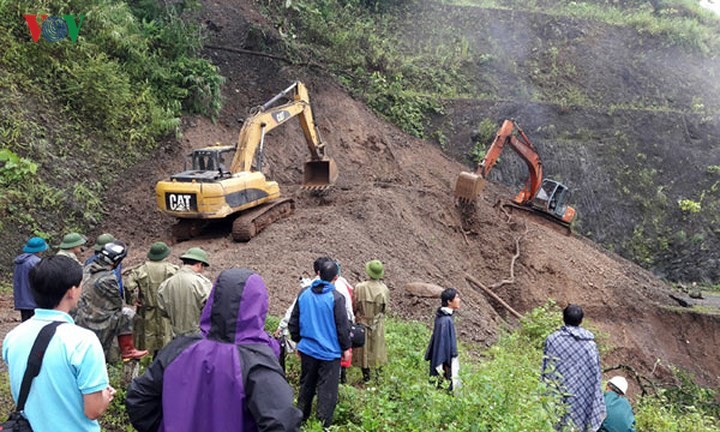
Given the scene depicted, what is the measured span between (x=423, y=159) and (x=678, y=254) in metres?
9.66

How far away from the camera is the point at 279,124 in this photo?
12.9 meters

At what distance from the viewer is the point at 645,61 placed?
1088 inches

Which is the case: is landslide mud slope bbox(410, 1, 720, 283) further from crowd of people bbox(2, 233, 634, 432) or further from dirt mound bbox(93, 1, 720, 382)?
crowd of people bbox(2, 233, 634, 432)

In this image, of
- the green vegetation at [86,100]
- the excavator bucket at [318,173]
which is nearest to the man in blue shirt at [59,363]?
the green vegetation at [86,100]

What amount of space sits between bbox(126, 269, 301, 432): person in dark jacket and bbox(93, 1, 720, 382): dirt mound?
17.5 ft

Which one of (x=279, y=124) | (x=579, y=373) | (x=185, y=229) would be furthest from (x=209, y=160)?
(x=579, y=373)

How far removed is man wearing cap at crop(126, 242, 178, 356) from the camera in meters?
5.58

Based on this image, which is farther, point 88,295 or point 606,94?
point 606,94

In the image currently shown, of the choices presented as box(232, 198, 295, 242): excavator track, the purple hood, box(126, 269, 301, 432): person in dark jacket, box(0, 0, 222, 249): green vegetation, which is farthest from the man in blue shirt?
box(0, 0, 222, 249): green vegetation

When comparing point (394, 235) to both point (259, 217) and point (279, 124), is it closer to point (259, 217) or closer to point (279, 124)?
point (259, 217)

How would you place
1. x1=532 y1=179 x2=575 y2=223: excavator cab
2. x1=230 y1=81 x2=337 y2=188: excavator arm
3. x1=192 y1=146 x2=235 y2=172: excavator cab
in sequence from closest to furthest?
x1=192 y1=146 x2=235 y2=172: excavator cab
x1=230 y1=81 x2=337 y2=188: excavator arm
x1=532 y1=179 x2=575 y2=223: excavator cab

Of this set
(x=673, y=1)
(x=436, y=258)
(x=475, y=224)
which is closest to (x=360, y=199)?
(x=436, y=258)

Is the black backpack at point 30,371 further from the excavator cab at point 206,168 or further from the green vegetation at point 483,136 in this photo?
the green vegetation at point 483,136

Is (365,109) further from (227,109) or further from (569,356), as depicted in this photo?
(569,356)
